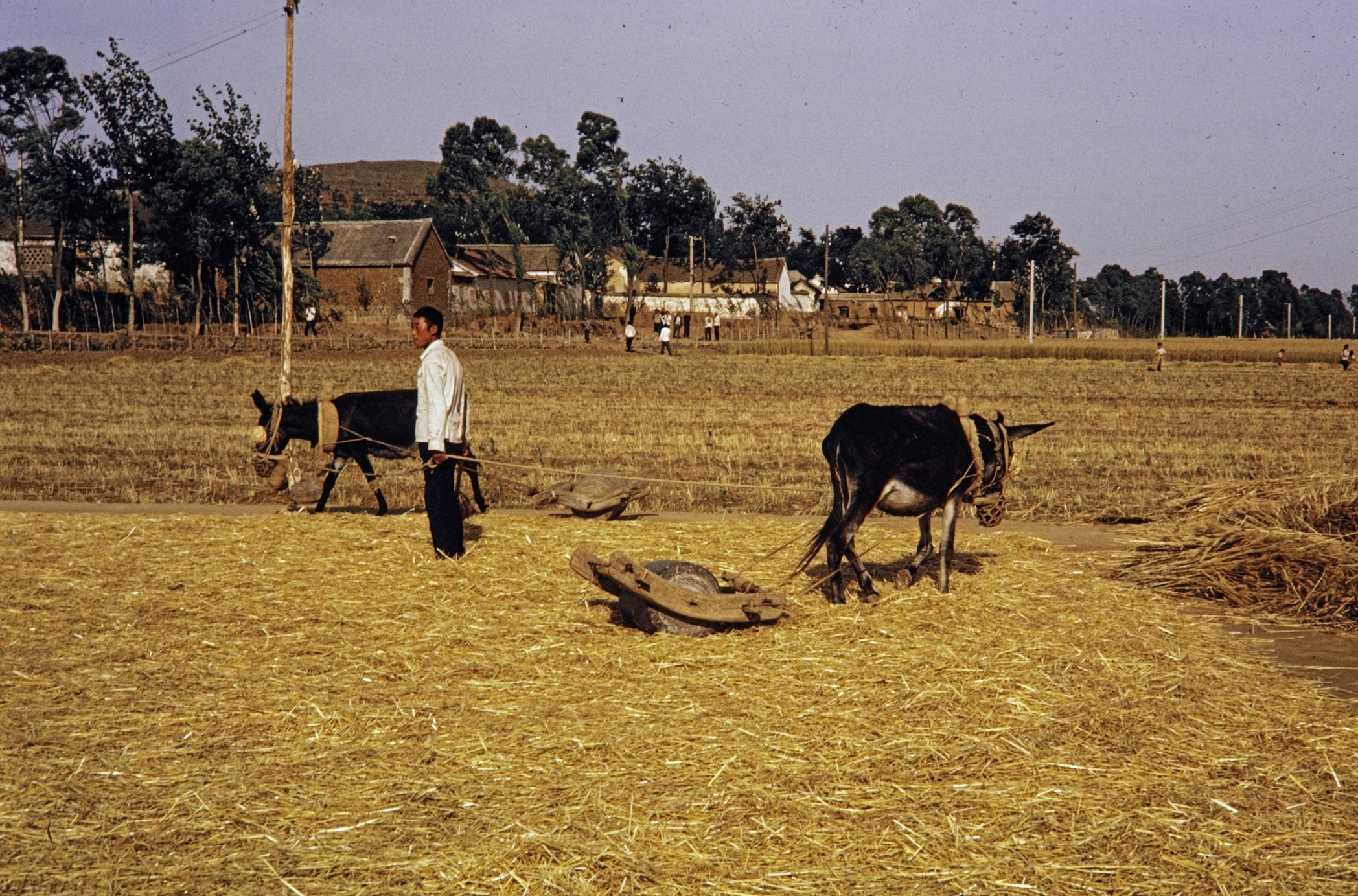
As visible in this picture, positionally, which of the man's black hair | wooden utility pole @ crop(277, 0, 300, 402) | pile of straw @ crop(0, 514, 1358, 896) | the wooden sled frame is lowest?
pile of straw @ crop(0, 514, 1358, 896)

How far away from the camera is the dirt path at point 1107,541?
7.47 m

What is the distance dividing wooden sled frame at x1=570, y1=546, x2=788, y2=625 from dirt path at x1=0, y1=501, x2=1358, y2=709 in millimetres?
3476

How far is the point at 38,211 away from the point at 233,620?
55.7 metres

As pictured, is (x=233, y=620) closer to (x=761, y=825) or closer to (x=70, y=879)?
(x=70, y=879)

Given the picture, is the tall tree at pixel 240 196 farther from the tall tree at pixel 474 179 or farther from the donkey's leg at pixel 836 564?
the donkey's leg at pixel 836 564

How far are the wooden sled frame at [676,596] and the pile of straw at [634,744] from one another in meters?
0.20

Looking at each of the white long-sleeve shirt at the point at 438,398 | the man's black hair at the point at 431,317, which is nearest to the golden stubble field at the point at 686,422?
the white long-sleeve shirt at the point at 438,398

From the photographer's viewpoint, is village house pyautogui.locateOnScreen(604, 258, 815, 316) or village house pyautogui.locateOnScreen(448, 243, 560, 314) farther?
village house pyautogui.locateOnScreen(604, 258, 815, 316)

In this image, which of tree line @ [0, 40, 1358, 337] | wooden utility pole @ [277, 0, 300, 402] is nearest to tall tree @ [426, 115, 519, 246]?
tree line @ [0, 40, 1358, 337]

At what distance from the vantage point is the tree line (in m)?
54.5

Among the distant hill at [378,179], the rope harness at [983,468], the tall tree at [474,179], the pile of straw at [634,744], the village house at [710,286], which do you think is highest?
the distant hill at [378,179]

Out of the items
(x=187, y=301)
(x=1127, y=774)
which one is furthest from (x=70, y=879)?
(x=187, y=301)

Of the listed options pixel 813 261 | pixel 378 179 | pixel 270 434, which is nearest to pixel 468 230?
pixel 813 261

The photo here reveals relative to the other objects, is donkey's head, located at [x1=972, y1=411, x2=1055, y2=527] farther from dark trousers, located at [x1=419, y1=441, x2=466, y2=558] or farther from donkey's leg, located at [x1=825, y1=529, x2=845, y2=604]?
dark trousers, located at [x1=419, y1=441, x2=466, y2=558]
